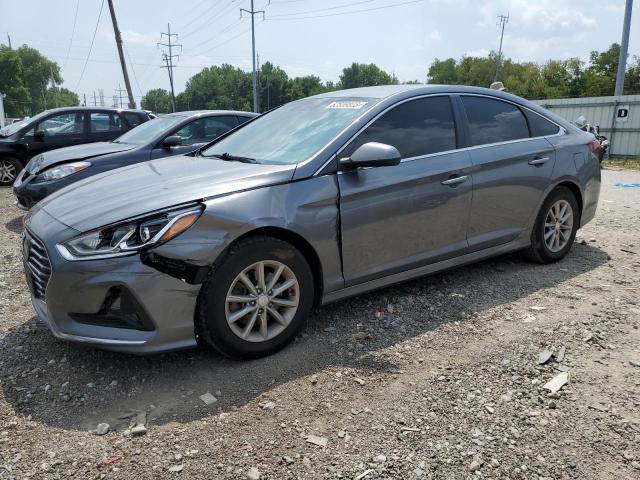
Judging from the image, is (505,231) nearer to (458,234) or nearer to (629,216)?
(458,234)

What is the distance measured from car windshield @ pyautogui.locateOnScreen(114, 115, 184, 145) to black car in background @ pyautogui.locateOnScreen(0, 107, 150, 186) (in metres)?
2.75

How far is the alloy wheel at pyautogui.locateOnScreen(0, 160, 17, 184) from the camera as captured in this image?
10.2m

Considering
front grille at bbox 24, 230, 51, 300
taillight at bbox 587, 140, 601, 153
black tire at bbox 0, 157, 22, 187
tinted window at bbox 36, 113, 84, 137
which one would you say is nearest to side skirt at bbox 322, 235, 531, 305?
taillight at bbox 587, 140, 601, 153

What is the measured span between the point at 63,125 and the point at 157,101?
133550mm

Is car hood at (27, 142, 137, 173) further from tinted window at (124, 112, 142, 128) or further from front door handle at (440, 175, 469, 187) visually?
front door handle at (440, 175, 469, 187)

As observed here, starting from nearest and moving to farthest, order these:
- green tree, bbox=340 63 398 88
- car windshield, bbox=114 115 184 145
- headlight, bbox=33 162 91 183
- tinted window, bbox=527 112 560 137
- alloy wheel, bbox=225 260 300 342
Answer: alloy wheel, bbox=225 260 300 342, tinted window, bbox=527 112 560 137, headlight, bbox=33 162 91 183, car windshield, bbox=114 115 184 145, green tree, bbox=340 63 398 88

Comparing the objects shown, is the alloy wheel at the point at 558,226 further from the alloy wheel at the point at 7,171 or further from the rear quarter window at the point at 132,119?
the alloy wheel at the point at 7,171

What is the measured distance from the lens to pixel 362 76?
382ft

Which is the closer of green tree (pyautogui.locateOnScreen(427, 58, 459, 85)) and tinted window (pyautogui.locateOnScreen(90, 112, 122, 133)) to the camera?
tinted window (pyautogui.locateOnScreen(90, 112, 122, 133))

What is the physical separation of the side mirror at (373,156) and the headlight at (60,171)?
448 cm

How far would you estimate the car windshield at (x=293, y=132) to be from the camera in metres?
3.51

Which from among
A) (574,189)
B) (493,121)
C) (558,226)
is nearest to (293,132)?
(493,121)

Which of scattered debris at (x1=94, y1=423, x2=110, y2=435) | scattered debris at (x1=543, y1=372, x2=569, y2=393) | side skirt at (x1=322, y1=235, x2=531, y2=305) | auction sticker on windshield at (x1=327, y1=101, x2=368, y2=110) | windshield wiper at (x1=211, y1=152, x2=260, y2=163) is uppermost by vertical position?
auction sticker on windshield at (x1=327, y1=101, x2=368, y2=110)

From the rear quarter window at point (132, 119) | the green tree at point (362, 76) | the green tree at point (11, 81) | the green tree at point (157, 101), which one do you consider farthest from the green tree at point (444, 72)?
the rear quarter window at point (132, 119)
